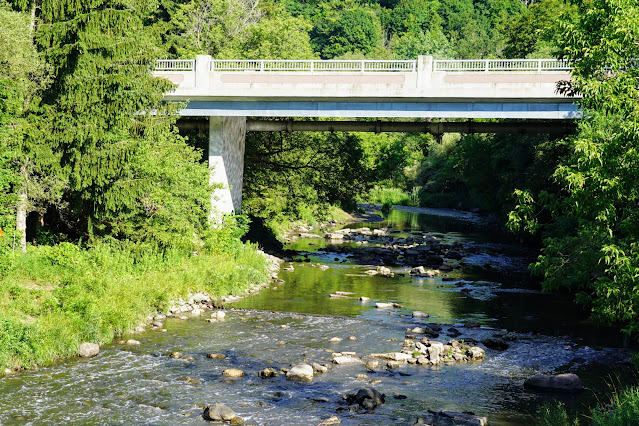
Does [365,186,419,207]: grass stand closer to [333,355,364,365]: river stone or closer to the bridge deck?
the bridge deck

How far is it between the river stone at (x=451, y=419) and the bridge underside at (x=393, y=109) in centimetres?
1876

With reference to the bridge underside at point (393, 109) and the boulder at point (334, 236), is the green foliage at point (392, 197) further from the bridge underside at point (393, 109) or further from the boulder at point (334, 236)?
the bridge underside at point (393, 109)

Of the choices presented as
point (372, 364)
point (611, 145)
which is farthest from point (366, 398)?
point (611, 145)

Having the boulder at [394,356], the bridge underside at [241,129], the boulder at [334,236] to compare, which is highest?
the bridge underside at [241,129]

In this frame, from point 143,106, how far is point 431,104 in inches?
509

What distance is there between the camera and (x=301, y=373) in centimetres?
1742

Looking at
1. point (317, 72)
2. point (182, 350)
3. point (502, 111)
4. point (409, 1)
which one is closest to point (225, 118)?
point (317, 72)

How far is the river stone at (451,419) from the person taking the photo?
1443 centimetres

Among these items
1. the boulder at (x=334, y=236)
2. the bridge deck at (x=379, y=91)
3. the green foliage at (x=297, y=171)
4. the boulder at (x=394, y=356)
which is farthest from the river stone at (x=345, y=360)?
the boulder at (x=334, y=236)

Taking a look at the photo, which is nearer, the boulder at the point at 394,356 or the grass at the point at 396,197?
the boulder at the point at 394,356

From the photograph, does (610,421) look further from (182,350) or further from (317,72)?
(317,72)

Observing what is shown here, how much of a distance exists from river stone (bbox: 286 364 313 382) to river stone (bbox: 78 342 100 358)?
5324mm

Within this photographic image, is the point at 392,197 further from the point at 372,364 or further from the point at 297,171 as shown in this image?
the point at 372,364

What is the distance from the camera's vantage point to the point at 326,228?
183 feet
